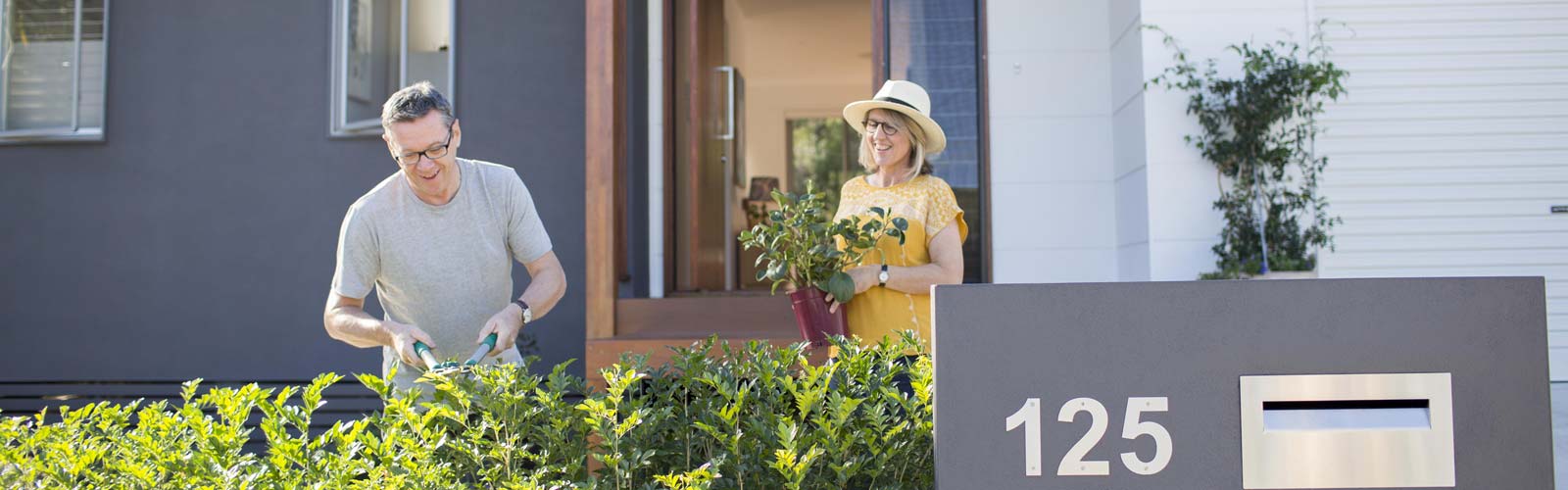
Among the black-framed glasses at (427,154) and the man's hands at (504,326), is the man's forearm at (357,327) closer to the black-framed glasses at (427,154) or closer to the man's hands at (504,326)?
the man's hands at (504,326)

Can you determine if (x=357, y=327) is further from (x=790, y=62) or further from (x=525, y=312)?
(x=790, y=62)

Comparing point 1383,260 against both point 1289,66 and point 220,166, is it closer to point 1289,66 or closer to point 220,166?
point 1289,66

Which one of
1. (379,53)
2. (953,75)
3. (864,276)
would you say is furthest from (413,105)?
(379,53)

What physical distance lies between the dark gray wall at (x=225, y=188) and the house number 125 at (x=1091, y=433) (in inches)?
175

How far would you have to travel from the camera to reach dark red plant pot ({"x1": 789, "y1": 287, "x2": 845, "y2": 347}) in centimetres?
244

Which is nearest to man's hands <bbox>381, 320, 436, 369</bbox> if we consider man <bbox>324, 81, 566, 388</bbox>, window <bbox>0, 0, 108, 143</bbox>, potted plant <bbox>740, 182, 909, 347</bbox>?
man <bbox>324, 81, 566, 388</bbox>

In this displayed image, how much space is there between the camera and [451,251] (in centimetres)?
268

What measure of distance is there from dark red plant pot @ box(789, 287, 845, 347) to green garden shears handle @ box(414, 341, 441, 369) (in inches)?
28.2

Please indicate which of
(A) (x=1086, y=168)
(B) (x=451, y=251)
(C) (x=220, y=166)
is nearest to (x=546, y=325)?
(C) (x=220, y=166)

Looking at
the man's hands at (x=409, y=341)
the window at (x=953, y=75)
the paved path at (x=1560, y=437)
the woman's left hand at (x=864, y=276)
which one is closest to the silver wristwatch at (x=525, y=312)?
the man's hands at (x=409, y=341)

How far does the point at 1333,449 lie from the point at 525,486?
3.60 ft

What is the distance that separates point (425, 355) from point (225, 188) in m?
4.46

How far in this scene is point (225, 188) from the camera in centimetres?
611

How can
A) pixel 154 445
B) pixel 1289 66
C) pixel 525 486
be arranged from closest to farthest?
pixel 525 486 → pixel 154 445 → pixel 1289 66
